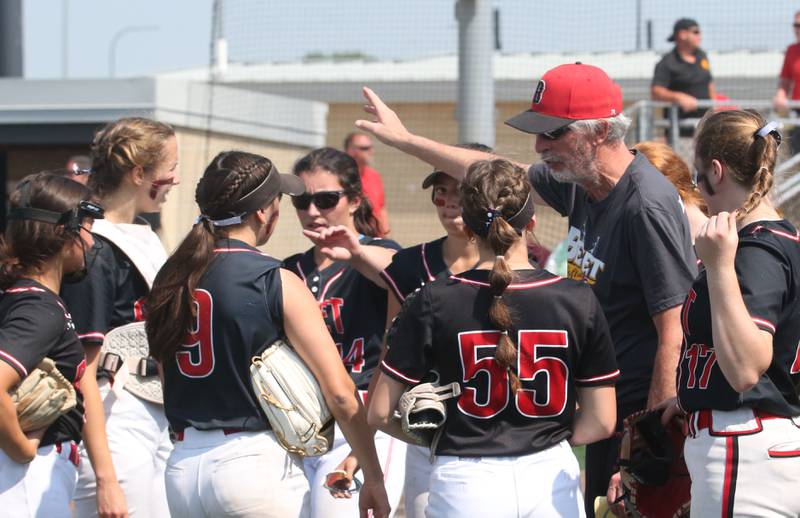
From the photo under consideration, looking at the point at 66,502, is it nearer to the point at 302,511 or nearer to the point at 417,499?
the point at 302,511

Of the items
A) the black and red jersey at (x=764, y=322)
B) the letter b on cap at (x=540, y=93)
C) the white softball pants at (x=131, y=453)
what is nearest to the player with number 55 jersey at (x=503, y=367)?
the black and red jersey at (x=764, y=322)

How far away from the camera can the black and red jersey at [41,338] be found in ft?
11.3

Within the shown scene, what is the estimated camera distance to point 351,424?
3.48 metres

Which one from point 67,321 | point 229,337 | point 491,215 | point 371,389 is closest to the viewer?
point 491,215

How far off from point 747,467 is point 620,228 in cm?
98

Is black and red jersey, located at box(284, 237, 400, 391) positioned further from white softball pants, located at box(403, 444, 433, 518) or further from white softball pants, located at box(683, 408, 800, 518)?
white softball pants, located at box(683, 408, 800, 518)

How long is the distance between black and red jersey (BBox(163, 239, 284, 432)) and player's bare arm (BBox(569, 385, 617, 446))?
972 millimetres

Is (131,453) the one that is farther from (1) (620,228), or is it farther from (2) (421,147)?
(1) (620,228)

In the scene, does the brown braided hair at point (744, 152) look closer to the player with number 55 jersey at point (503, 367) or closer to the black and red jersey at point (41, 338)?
the player with number 55 jersey at point (503, 367)

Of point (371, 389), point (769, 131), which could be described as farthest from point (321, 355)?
point (769, 131)

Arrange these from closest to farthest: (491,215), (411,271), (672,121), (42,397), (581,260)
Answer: (491,215) < (42,397) < (581,260) < (411,271) < (672,121)

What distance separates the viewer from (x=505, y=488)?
3184 millimetres

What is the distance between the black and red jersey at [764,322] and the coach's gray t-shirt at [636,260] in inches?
14.4

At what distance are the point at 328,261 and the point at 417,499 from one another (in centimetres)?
125
